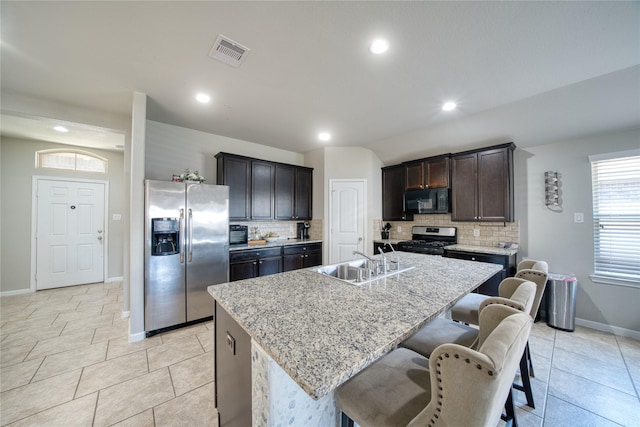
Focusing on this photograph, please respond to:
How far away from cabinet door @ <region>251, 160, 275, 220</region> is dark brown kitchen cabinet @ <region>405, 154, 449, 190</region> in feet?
8.23

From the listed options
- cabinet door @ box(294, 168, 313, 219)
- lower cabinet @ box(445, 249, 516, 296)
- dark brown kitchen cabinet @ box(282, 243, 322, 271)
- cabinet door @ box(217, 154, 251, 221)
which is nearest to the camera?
lower cabinet @ box(445, 249, 516, 296)

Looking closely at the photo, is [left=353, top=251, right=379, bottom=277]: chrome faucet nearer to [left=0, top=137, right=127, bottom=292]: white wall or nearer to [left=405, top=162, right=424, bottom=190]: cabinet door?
[left=405, top=162, right=424, bottom=190]: cabinet door

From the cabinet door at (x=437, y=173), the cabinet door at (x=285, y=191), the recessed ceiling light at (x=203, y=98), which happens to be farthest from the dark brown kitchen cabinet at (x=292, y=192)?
the cabinet door at (x=437, y=173)

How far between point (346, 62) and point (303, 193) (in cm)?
286

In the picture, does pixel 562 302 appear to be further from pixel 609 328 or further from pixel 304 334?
pixel 304 334

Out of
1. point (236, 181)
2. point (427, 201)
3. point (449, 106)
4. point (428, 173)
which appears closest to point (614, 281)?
point (427, 201)

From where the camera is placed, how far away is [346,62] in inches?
81.4

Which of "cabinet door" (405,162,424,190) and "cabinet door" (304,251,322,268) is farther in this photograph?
"cabinet door" (304,251,322,268)

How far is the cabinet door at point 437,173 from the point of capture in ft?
12.4

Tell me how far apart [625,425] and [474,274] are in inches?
50.0

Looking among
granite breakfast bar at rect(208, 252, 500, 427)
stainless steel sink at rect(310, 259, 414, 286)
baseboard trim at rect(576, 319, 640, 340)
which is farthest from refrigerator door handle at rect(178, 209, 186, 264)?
baseboard trim at rect(576, 319, 640, 340)

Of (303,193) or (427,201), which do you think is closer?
(427,201)

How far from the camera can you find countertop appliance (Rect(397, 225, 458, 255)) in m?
3.77

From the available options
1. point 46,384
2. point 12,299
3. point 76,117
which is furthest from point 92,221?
point 46,384
